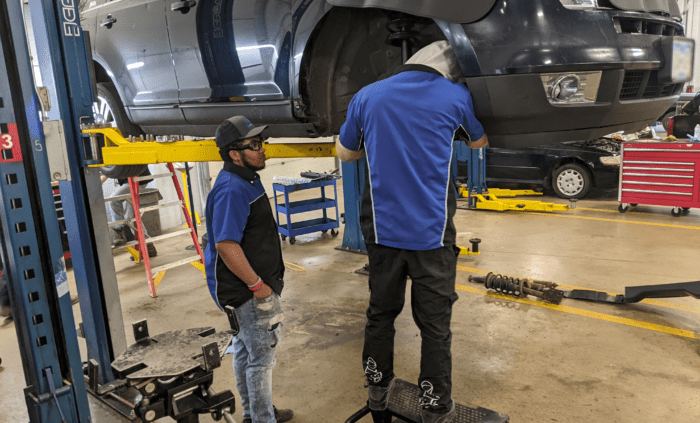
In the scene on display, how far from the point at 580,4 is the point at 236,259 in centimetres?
166

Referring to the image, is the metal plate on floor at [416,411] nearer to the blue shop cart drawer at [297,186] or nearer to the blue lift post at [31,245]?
the blue lift post at [31,245]

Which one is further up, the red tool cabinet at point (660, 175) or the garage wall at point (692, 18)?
the garage wall at point (692, 18)

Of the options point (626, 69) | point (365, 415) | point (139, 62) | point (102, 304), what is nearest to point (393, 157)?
point (626, 69)

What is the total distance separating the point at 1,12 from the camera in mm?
1631

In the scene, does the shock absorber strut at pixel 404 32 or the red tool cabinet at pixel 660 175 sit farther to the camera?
the red tool cabinet at pixel 660 175

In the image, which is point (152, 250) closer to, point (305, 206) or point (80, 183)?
point (305, 206)

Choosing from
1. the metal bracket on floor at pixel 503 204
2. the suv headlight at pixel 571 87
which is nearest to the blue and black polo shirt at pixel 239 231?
the suv headlight at pixel 571 87

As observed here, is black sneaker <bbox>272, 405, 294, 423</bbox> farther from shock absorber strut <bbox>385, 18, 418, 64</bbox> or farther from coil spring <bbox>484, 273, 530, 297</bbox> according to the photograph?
coil spring <bbox>484, 273, 530, 297</bbox>

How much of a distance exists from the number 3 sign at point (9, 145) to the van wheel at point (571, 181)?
7.03 meters

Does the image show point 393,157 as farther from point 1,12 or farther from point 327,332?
point 327,332

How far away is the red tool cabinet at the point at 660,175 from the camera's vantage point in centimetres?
567

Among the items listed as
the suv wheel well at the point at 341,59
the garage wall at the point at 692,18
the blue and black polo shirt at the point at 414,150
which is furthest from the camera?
the garage wall at the point at 692,18

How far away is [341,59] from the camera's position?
2680 mm

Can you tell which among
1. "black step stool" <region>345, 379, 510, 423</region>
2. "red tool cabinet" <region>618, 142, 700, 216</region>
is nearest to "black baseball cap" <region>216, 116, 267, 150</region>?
"black step stool" <region>345, 379, 510, 423</region>
